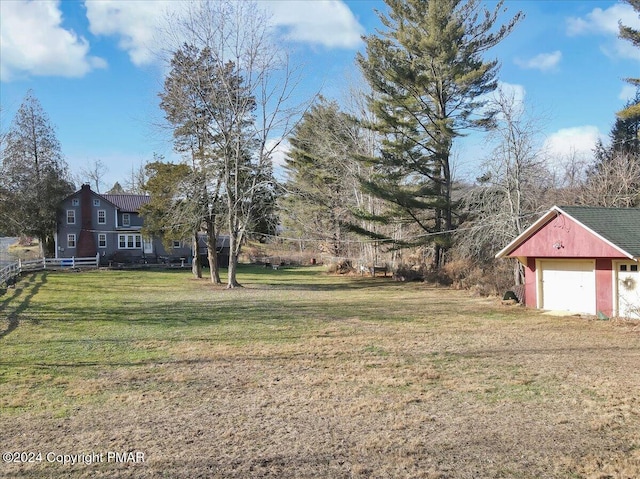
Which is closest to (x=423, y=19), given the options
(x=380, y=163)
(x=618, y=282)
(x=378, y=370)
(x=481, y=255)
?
(x=380, y=163)

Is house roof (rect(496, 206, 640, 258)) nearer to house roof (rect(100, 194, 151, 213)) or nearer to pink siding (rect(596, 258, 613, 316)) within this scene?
pink siding (rect(596, 258, 613, 316))

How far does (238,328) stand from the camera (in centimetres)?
1341

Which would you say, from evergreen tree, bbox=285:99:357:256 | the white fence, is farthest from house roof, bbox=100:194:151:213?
evergreen tree, bbox=285:99:357:256

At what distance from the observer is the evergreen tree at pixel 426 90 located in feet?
89.8

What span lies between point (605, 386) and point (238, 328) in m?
9.00

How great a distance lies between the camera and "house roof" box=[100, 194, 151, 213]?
43750 millimetres

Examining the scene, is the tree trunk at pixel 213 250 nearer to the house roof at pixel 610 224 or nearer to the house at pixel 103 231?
the house at pixel 103 231

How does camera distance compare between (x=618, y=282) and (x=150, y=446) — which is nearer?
(x=150, y=446)

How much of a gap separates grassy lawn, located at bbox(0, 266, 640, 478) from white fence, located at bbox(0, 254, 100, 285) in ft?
54.7

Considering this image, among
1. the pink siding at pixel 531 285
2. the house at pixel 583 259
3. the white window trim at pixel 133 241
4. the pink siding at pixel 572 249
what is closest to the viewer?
the house at pixel 583 259

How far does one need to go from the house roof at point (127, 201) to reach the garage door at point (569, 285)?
36187 millimetres

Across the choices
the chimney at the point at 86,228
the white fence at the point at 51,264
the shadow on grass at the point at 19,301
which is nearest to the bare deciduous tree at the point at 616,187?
the shadow on grass at the point at 19,301

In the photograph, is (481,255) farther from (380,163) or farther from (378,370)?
(378,370)

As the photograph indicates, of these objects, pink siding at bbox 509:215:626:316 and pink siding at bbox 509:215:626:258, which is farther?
pink siding at bbox 509:215:626:316
